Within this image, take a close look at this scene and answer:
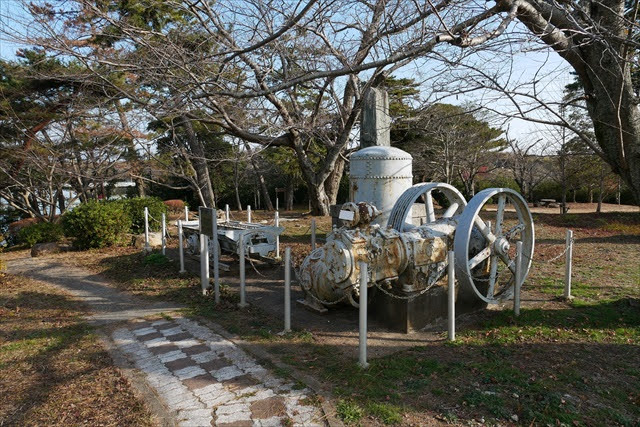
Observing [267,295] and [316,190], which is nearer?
[267,295]

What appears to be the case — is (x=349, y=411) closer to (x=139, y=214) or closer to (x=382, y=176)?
(x=382, y=176)

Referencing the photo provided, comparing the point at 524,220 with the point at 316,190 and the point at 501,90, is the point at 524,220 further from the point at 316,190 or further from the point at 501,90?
the point at 316,190

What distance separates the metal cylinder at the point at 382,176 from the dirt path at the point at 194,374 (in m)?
3.45

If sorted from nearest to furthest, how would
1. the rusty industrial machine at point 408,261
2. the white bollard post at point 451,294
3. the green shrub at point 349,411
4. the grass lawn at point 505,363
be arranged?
the green shrub at point 349,411 < the grass lawn at point 505,363 < the white bollard post at point 451,294 < the rusty industrial machine at point 408,261

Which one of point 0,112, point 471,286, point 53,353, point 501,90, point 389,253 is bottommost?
point 53,353

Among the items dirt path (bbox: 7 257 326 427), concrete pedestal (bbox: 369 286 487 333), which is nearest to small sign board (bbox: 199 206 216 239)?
dirt path (bbox: 7 257 326 427)

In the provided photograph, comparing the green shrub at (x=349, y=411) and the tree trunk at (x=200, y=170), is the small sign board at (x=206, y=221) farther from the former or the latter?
the tree trunk at (x=200, y=170)

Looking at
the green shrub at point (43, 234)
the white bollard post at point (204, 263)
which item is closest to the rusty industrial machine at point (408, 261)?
the white bollard post at point (204, 263)

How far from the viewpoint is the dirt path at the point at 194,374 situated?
3.40 meters

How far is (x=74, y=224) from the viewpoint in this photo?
12156 mm

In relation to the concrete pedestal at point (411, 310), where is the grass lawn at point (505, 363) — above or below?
below

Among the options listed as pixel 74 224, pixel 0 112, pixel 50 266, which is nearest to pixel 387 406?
pixel 50 266

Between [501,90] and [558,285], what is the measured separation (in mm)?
3837

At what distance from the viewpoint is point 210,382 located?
3998mm
